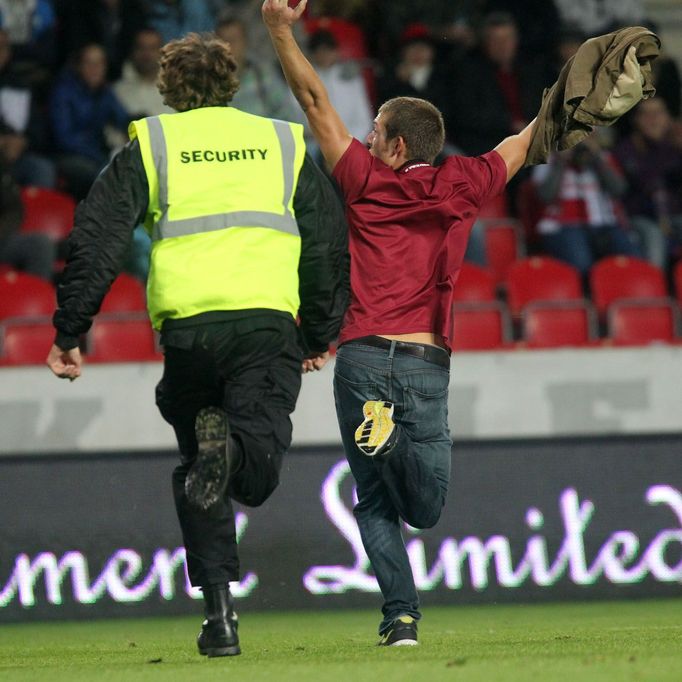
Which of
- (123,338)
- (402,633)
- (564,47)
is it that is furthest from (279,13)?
(564,47)

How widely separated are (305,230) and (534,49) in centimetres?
825

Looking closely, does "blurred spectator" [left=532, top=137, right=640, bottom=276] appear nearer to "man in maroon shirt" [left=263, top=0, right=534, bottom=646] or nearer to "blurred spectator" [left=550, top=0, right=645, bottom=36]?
"blurred spectator" [left=550, top=0, right=645, bottom=36]

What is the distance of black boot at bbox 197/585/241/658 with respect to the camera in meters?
4.71

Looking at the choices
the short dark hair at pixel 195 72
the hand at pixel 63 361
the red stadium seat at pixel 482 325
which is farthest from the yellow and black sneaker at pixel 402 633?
the red stadium seat at pixel 482 325

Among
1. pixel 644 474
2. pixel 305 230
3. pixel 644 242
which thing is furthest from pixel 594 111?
pixel 644 242

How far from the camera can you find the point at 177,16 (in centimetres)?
1193

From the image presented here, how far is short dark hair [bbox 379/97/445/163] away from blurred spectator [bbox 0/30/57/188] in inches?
232

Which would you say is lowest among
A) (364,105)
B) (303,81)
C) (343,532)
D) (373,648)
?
(343,532)

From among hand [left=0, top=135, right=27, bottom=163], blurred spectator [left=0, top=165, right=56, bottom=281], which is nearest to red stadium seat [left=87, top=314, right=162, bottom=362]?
blurred spectator [left=0, top=165, right=56, bottom=281]

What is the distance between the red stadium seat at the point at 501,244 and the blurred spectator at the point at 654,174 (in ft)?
3.07

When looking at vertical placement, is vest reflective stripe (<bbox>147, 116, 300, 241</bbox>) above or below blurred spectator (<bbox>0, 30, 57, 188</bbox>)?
below

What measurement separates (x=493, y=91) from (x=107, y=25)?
3.02 metres

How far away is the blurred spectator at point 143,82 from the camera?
11359 millimetres

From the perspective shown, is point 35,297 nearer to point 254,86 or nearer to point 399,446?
point 254,86
